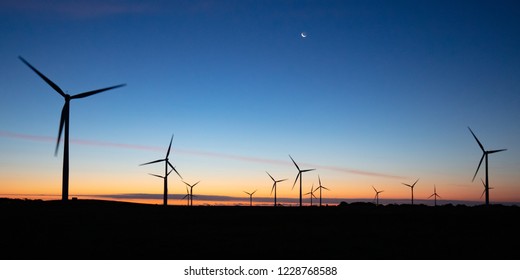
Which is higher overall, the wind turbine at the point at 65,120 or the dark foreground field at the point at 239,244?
the wind turbine at the point at 65,120

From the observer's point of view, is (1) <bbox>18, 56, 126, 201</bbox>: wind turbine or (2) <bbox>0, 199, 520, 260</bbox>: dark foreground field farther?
(1) <bbox>18, 56, 126, 201</bbox>: wind turbine

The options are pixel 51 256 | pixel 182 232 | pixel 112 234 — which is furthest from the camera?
pixel 182 232

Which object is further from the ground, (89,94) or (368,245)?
(89,94)

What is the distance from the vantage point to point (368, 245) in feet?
121

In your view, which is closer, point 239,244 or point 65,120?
point 239,244

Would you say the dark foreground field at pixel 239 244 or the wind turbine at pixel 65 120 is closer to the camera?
the dark foreground field at pixel 239 244

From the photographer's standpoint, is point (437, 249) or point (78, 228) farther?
point (78, 228)

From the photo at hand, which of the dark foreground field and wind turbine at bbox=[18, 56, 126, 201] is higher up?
wind turbine at bbox=[18, 56, 126, 201]

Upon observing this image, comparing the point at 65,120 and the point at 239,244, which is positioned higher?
the point at 65,120
